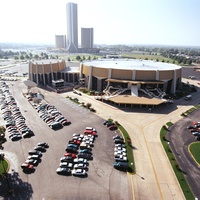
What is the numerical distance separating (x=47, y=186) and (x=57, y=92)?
57.9 meters

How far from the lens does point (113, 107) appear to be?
213 feet

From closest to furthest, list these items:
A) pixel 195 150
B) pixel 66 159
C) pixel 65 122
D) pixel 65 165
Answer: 1. pixel 65 165
2. pixel 66 159
3. pixel 195 150
4. pixel 65 122

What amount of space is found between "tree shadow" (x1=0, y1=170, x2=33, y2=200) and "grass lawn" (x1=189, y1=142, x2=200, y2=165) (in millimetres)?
34454

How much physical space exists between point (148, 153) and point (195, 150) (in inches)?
455

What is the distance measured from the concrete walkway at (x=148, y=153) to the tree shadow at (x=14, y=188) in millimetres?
18318

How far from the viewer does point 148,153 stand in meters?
39.4

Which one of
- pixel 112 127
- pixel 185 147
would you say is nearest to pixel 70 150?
pixel 112 127

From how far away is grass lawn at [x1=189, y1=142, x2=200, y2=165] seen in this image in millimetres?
37903

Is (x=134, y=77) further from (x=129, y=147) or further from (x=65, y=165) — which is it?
(x=65, y=165)

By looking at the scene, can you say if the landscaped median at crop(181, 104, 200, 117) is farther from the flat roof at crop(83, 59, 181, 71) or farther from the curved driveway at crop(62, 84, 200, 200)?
the flat roof at crop(83, 59, 181, 71)

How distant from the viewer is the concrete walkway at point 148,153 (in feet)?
→ 98.0

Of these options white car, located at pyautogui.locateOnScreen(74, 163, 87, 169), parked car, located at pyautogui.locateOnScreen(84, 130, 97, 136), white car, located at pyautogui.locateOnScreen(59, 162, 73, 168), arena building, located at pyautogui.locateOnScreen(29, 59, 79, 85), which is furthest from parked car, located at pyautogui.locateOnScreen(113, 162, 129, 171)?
arena building, located at pyautogui.locateOnScreen(29, 59, 79, 85)

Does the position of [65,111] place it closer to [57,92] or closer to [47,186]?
[57,92]

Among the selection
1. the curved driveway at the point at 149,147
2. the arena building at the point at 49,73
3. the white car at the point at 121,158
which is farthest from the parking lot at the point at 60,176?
the arena building at the point at 49,73
